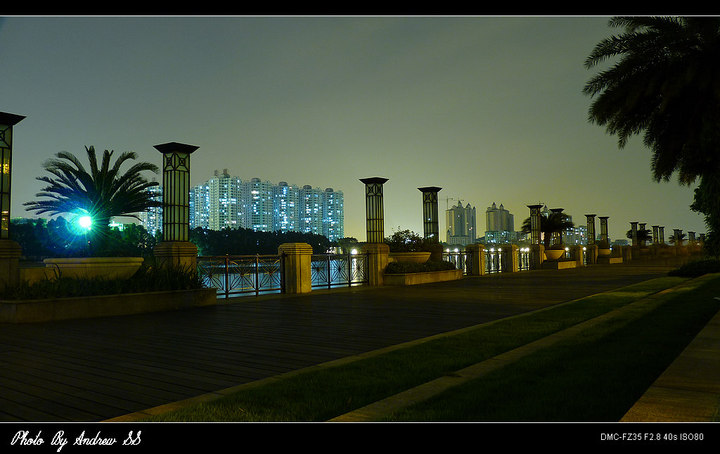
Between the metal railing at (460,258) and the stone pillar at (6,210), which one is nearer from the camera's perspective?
the stone pillar at (6,210)

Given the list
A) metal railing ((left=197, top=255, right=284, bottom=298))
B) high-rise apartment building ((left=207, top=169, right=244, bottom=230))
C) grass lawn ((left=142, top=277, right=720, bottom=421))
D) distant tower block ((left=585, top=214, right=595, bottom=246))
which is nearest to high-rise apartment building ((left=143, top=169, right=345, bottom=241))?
high-rise apartment building ((left=207, top=169, right=244, bottom=230))

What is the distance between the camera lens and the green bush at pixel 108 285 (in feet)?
32.7

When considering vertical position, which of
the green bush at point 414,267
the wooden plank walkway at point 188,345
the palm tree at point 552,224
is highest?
the palm tree at point 552,224

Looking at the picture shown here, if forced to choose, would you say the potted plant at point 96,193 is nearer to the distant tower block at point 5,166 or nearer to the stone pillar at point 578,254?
the distant tower block at point 5,166

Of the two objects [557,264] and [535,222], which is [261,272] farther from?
[535,222]

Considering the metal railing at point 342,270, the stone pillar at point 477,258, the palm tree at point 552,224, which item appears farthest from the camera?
the palm tree at point 552,224

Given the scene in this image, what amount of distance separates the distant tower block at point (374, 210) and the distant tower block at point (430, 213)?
429cm

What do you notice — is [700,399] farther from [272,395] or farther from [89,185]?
[89,185]

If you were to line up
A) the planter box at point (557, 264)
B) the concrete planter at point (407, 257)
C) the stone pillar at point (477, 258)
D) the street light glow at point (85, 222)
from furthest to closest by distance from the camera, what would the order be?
the planter box at point (557, 264)
the stone pillar at point (477, 258)
the concrete planter at point (407, 257)
the street light glow at point (85, 222)

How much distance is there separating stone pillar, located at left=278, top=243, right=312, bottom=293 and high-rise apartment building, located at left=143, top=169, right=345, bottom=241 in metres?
79.6

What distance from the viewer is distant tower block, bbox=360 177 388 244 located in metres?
19.5

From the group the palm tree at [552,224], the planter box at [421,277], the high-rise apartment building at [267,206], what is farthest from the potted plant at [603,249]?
the high-rise apartment building at [267,206]

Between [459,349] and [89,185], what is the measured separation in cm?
1212
